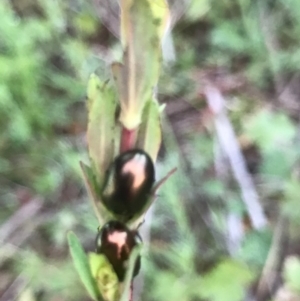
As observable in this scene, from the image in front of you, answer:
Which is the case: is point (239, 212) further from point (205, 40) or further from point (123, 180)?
point (123, 180)

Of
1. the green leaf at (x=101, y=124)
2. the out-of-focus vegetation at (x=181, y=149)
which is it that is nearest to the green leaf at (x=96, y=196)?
the green leaf at (x=101, y=124)

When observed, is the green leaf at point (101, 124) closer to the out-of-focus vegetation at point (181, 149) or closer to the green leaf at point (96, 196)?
the green leaf at point (96, 196)

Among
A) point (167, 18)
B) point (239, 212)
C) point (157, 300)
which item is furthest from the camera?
point (239, 212)

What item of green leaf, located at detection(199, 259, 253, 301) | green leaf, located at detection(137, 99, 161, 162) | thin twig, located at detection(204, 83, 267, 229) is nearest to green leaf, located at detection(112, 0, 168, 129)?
green leaf, located at detection(137, 99, 161, 162)

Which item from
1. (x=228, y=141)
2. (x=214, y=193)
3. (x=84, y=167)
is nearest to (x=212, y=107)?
(x=228, y=141)

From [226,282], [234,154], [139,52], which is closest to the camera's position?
[139,52]

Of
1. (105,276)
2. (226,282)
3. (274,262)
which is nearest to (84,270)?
(105,276)

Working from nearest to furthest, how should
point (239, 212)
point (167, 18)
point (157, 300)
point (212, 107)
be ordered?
point (167, 18), point (157, 300), point (239, 212), point (212, 107)

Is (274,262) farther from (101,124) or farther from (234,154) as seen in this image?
(101,124)
